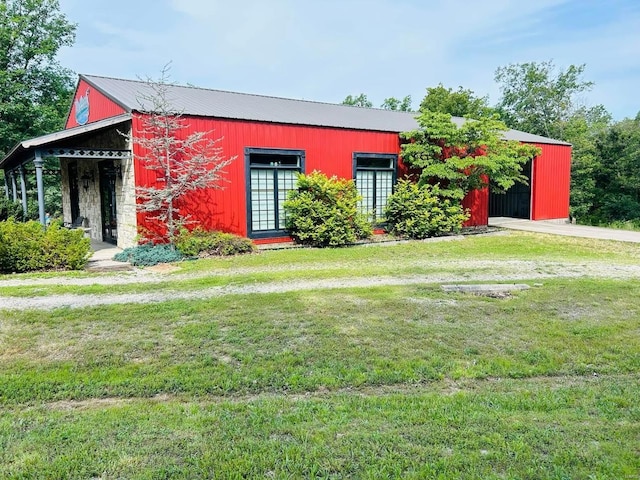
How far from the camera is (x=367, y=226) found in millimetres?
12688

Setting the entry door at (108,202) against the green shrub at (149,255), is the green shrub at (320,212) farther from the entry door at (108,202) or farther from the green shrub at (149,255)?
the entry door at (108,202)

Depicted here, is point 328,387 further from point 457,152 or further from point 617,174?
point 617,174

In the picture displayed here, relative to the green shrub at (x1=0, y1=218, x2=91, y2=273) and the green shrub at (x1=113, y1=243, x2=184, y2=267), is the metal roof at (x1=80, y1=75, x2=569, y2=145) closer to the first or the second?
the green shrub at (x1=113, y1=243, x2=184, y2=267)

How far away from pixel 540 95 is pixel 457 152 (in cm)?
2471

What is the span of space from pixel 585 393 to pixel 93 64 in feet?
97.0

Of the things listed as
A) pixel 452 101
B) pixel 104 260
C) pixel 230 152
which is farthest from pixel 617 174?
pixel 104 260

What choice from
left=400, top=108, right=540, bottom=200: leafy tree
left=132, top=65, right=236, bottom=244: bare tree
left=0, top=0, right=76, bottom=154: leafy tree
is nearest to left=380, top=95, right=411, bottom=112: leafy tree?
left=0, top=0, right=76, bottom=154: leafy tree

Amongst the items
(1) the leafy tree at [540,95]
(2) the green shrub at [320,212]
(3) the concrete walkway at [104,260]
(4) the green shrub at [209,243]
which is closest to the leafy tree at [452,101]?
(1) the leafy tree at [540,95]

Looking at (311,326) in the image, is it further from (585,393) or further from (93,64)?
(93,64)

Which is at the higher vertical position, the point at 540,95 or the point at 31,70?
the point at 540,95

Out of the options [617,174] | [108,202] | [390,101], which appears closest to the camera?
[108,202]

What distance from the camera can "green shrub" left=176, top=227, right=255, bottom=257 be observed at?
9938mm

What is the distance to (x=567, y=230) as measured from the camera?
14.9 metres

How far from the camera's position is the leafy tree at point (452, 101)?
30.1 m
